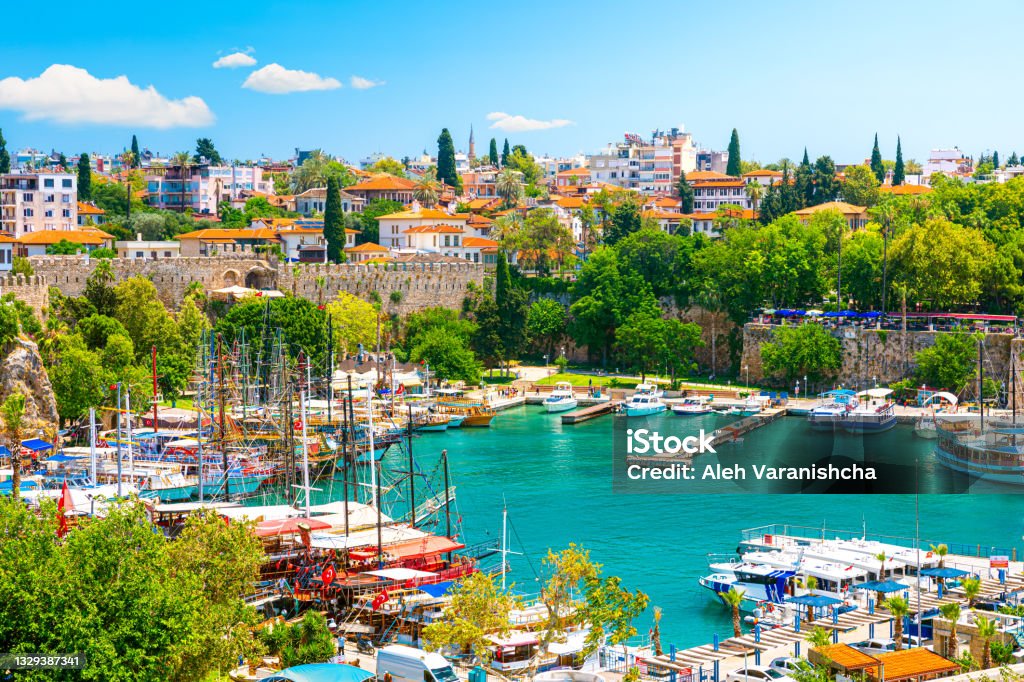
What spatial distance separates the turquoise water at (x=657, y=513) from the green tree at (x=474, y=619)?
532 cm

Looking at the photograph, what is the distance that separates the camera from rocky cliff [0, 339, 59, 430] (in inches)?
1922

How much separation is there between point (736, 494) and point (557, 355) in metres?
26.7

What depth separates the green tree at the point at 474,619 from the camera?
26.0 meters

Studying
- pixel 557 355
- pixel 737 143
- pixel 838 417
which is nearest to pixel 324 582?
pixel 838 417

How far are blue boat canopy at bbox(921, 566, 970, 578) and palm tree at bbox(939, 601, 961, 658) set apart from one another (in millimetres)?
4222

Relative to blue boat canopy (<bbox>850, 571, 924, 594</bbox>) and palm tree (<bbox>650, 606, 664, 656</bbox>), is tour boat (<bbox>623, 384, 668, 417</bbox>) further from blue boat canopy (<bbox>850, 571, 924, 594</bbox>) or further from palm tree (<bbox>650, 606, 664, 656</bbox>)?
palm tree (<bbox>650, 606, 664, 656</bbox>)

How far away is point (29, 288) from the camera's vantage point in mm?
58438

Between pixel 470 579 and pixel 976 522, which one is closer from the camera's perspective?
pixel 470 579

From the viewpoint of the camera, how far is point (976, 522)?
40938 mm

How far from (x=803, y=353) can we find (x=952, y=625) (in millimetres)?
35255

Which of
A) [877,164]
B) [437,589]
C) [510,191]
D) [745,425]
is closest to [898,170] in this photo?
[877,164]

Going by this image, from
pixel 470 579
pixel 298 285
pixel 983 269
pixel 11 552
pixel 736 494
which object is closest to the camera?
pixel 11 552

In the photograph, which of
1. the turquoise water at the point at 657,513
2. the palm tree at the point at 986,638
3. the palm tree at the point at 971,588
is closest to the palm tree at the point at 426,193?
the turquoise water at the point at 657,513

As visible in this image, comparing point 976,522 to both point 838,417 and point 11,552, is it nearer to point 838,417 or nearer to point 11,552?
point 838,417
